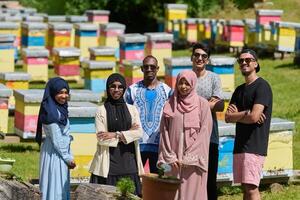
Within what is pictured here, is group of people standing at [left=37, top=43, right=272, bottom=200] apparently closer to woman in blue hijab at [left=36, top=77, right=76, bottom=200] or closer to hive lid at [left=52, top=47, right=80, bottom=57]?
woman in blue hijab at [left=36, top=77, right=76, bottom=200]

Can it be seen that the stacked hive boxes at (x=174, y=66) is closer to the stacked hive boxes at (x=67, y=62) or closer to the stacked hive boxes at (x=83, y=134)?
the stacked hive boxes at (x=67, y=62)

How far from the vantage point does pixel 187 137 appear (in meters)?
8.41

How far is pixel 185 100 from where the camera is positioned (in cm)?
839

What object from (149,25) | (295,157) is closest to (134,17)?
(149,25)

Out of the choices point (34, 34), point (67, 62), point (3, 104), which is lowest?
point (67, 62)

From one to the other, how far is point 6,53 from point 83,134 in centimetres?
873

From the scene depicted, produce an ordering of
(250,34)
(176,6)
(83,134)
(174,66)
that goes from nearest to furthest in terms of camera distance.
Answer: (83,134)
(174,66)
(250,34)
(176,6)

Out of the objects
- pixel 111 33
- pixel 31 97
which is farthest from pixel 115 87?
pixel 111 33

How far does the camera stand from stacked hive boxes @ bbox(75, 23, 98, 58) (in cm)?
2433

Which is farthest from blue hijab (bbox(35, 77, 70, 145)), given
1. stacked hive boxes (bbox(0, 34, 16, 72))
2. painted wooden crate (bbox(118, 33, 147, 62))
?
painted wooden crate (bbox(118, 33, 147, 62))

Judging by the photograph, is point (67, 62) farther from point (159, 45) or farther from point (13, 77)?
point (13, 77)

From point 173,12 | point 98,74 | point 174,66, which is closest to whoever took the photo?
point 174,66

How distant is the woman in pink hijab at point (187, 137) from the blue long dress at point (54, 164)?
3.76 feet

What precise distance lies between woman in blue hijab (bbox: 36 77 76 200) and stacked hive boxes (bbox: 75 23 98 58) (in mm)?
15282
